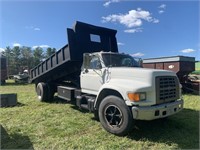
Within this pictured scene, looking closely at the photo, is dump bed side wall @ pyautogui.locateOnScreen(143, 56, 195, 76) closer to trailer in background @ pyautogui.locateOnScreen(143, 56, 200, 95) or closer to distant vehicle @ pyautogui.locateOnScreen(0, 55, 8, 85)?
trailer in background @ pyautogui.locateOnScreen(143, 56, 200, 95)

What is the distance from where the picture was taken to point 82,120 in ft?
21.3

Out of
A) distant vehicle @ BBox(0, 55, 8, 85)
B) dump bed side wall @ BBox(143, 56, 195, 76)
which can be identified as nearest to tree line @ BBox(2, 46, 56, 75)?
distant vehicle @ BBox(0, 55, 8, 85)

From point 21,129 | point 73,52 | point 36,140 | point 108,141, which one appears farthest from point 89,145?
point 73,52

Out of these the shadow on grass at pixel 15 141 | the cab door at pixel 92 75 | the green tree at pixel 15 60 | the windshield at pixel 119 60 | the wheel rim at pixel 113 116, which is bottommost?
the shadow on grass at pixel 15 141

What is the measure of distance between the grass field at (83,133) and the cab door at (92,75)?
0.94 m

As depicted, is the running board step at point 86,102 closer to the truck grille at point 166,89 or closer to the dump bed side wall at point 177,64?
the truck grille at point 166,89

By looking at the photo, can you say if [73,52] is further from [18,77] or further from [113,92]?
[18,77]

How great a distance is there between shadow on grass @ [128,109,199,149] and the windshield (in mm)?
1825

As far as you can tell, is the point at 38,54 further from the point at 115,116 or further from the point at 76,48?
the point at 115,116

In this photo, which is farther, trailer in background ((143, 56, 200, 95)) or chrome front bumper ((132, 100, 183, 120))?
trailer in background ((143, 56, 200, 95))

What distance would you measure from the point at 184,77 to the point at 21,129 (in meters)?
11.0

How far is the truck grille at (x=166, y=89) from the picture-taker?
5115mm

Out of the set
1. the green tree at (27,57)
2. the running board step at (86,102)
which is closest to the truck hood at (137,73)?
the running board step at (86,102)

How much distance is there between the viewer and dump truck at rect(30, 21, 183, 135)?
4.99 m
